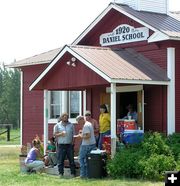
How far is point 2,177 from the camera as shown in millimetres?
13320

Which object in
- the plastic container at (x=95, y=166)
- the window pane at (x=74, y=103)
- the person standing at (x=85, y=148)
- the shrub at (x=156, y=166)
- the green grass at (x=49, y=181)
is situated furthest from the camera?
the window pane at (x=74, y=103)

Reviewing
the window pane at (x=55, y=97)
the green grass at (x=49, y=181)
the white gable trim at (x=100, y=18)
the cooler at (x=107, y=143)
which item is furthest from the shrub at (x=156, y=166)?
the window pane at (x=55, y=97)

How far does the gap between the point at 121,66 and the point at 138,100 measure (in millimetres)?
1779

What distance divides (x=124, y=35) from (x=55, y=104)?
235 inches

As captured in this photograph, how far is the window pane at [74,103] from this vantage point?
65.2 feet

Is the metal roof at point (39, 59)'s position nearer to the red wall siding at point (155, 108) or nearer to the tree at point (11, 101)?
the red wall siding at point (155, 108)

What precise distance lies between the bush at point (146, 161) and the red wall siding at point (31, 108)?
9.85 m

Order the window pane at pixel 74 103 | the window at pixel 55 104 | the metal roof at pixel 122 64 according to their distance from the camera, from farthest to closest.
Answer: the window at pixel 55 104 → the window pane at pixel 74 103 → the metal roof at pixel 122 64

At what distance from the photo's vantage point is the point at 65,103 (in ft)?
66.9

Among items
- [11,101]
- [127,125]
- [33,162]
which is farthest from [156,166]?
[11,101]

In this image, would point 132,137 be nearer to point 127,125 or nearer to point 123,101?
point 127,125

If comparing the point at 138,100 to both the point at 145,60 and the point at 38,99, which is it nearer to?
the point at 145,60

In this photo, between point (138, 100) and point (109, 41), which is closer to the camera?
point (138, 100)

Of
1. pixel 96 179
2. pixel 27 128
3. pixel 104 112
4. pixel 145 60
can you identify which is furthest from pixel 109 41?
pixel 27 128
